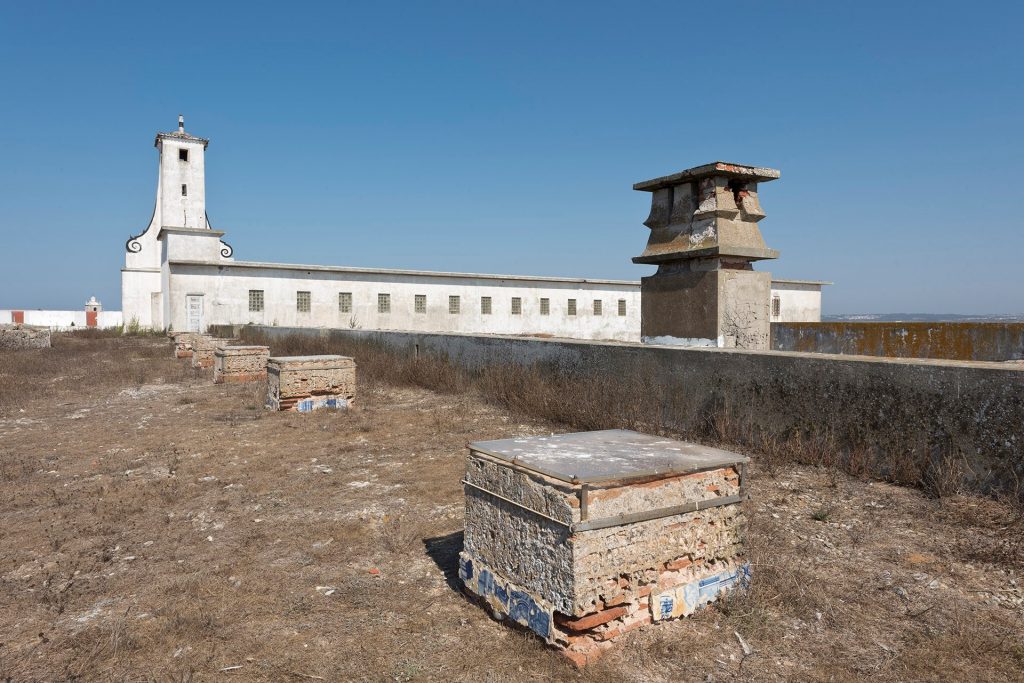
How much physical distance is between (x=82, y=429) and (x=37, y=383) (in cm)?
561

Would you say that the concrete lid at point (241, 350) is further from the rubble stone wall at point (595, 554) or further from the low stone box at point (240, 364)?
the rubble stone wall at point (595, 554)

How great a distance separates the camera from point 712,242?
640 centimetres

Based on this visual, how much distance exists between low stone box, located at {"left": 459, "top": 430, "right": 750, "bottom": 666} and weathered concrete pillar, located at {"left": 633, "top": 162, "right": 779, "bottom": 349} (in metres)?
3.75

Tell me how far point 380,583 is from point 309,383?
18.9 ft

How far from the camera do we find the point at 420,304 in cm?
3250

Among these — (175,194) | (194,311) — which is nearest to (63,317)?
(175,194)

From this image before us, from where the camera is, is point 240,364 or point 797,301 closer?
point 240,364

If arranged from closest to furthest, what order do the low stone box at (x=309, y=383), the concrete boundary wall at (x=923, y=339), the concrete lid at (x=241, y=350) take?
the concrete boundary wall at (x=923, y=339), the low stone box at (x=309, y=383), the concrete lid at (x=241, y=350)

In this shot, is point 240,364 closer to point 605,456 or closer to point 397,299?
point 605,456

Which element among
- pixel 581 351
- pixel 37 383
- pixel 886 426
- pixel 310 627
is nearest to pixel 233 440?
pixel 581 351

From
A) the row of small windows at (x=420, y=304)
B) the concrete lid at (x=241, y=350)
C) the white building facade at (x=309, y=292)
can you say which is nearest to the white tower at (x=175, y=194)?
the white building facade at (x=309, y=292)

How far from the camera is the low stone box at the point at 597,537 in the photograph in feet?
8.16

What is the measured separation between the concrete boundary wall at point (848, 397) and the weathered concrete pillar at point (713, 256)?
2.49 ft

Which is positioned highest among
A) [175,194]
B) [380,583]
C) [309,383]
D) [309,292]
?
[175,194]
